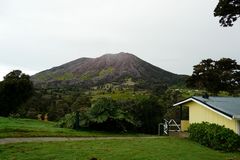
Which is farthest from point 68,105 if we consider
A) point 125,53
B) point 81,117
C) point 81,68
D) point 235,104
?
point 125,53

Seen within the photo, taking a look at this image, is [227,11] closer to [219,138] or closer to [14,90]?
[219,138]

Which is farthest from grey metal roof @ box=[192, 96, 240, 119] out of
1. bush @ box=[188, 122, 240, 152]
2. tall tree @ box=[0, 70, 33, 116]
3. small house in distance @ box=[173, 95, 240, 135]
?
tall tree @ box=[0, 70, 33, 116]

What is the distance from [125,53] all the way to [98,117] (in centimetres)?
7668

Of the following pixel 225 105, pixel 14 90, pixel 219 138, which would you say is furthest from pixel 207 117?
pixel 14 90

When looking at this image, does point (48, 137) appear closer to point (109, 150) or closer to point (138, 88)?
point (109, 150)

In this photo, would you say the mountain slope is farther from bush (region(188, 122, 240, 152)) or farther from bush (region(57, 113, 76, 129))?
bush (region(188, 122, 240, 152))

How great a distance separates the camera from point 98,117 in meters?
23.4

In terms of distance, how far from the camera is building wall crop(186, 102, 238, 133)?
2191 cm

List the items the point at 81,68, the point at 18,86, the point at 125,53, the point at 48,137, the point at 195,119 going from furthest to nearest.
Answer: the point at 125,53, the point at 81,68, the point at 18,86, the point at 195,119, the point at 48,137

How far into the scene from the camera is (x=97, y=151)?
48.2 feet

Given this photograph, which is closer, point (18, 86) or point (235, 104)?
point (235, 104)

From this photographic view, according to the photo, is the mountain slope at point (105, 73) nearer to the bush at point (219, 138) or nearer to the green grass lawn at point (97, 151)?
the bush at point (219, 138)

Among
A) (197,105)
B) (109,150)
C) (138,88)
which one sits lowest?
(109,150)

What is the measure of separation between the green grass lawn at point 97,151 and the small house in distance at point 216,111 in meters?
5.52
